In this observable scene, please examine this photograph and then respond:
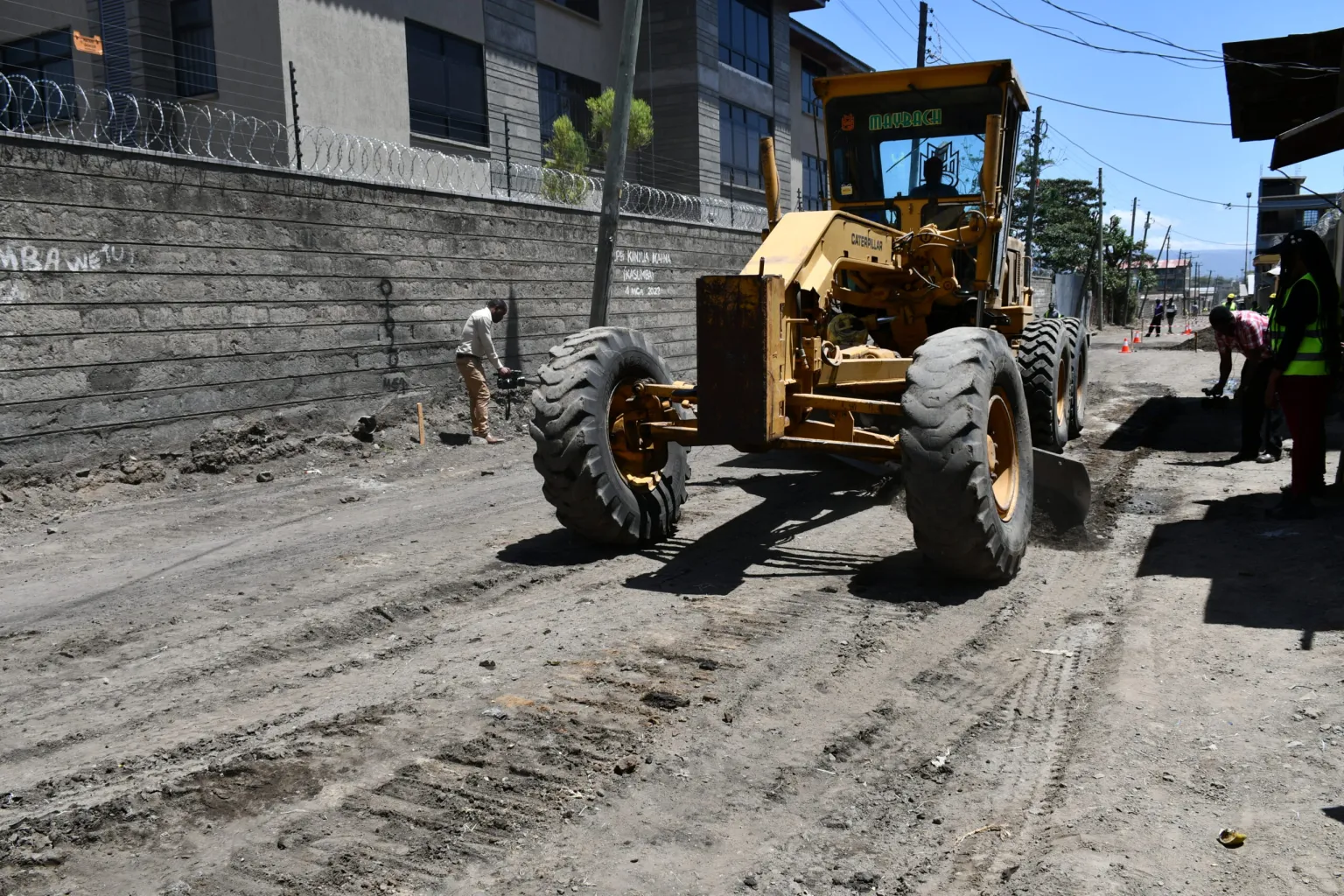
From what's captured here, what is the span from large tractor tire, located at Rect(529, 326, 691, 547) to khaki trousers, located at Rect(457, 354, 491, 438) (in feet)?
17.7

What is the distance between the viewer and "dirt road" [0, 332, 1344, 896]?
3113mm

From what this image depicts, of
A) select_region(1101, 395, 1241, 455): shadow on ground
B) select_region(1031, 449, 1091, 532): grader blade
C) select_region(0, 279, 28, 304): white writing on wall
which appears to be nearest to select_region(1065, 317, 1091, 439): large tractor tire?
select_region(1101, 395, 1241, 455): shadow on ground

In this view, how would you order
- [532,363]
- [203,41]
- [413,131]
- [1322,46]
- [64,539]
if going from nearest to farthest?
[64,539], [1322,46], [532,363], [203,41], [413,131]

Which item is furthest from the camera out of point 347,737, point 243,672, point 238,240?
point 238,240

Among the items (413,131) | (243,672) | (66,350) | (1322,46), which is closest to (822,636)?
(243,672)

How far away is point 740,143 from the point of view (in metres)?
27.1

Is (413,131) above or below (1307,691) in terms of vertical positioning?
above

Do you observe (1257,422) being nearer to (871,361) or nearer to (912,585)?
(871,361)

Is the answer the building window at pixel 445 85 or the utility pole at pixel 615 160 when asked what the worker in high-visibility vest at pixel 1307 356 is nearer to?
the utility pole at pixel 615 160

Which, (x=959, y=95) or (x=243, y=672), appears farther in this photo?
(x=959, y=95)

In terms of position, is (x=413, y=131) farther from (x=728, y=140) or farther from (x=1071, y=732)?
(x=1071, y=732)

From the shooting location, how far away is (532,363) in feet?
45.1

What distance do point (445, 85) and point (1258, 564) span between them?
594 inches

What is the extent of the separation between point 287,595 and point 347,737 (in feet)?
7.40
